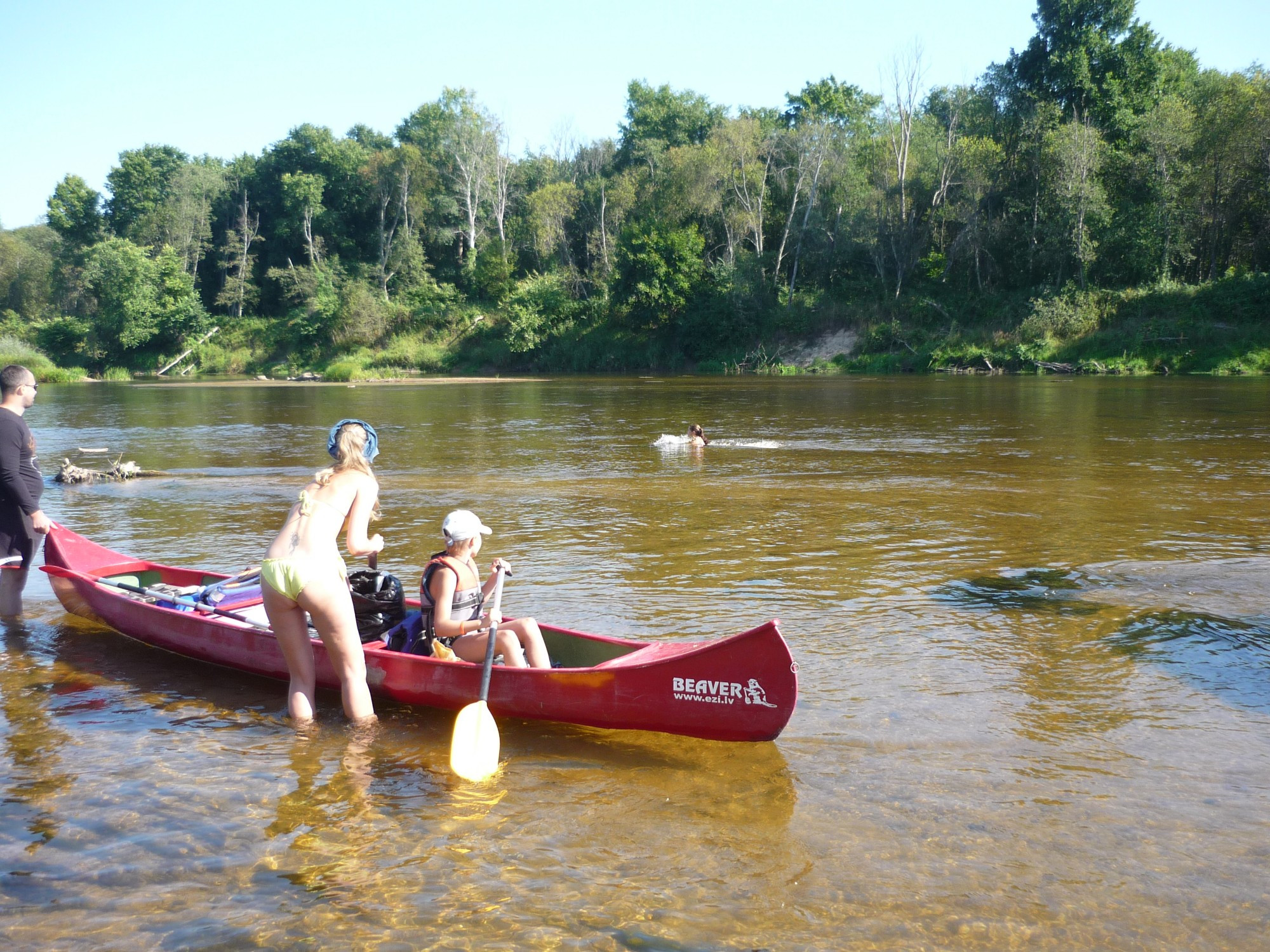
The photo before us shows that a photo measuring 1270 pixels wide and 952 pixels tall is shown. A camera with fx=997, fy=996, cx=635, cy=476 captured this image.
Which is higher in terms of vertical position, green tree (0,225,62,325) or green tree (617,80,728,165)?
green tree (617,80,728,165)

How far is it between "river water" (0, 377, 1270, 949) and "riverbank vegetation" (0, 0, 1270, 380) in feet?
117

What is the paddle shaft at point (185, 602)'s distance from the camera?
23.2ft

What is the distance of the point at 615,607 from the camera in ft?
26.9

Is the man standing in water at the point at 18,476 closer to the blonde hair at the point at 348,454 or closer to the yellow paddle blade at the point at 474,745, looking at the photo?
the blonde hair at the point at 348,454

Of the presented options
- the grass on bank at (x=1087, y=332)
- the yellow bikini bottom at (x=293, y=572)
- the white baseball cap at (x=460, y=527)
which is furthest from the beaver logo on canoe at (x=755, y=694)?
the grass on bank at (x=1087, y=332)

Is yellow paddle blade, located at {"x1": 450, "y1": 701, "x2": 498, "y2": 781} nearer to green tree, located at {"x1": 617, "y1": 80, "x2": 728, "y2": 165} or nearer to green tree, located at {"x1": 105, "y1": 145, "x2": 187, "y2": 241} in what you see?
green tree, located at {"x1": 617, "y1": 80, "x2": 728, "y2": 165}

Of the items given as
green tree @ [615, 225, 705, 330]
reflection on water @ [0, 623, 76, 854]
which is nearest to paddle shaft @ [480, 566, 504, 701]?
reflection on water @ [0, 623, 76, 854]

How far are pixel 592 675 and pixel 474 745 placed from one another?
0.73m

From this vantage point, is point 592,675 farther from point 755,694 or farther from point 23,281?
point 23,281

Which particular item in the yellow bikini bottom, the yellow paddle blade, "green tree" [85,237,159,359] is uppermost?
"green tree" [85,237,159,359]

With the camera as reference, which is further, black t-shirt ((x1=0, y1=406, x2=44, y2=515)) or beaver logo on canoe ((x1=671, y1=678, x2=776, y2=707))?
black t-shirt ((x1=0, y1=406, x2=44, y2=515))

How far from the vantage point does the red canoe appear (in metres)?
5.08

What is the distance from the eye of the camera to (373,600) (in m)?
6.34

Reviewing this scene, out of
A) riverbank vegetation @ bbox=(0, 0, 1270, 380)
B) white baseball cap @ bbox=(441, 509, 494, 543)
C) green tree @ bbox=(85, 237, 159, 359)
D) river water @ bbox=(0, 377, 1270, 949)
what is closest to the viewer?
river water @ bbox=(0, 377, 1270, 949)
